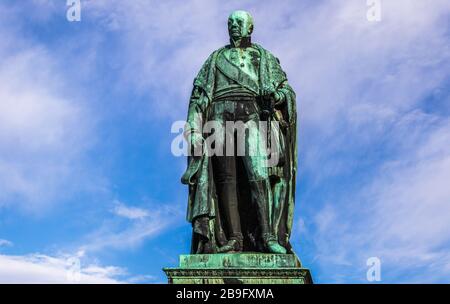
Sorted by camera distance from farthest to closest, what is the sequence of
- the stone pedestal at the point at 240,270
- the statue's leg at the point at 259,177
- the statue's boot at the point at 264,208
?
the statue's leg at the point at 259,177
the statue's boot at the point at 264,208
the stone pedestal at the point at 240,270

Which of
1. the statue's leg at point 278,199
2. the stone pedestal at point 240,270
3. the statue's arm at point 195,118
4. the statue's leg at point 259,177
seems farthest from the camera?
the statue's arm at point 195,118

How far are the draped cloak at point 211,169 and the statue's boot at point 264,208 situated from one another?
24cm

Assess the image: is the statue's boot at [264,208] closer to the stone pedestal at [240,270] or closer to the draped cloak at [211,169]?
the draped cloak at [211,169]

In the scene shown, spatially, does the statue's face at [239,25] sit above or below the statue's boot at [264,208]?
above

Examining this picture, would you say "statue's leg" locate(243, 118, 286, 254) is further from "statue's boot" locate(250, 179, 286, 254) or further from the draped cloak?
the draped cloak

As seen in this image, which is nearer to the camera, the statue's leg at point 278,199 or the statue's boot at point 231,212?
the statue's boot at point 231,212

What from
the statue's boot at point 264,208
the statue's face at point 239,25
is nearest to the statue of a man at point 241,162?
the statue's boot at point 264,208

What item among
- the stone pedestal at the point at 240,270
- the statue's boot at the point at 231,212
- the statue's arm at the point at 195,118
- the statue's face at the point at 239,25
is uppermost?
the statue's face at the point at 239,25

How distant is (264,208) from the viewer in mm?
14852

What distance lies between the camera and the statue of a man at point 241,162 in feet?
48.5

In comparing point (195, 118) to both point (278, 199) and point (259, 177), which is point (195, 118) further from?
point (278, 199)

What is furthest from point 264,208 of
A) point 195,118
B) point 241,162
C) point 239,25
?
point 239,25

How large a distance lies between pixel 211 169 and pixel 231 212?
0.85 m
